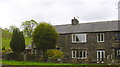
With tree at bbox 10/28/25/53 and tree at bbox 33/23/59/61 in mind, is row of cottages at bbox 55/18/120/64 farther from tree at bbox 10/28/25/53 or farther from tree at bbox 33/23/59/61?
tree at bbox 10/28/25/53

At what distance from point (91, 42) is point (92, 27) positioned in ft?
10.7

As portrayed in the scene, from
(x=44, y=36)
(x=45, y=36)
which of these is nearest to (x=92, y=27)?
(x=45, y=36)

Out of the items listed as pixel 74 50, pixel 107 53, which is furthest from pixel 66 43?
pixel 107 53

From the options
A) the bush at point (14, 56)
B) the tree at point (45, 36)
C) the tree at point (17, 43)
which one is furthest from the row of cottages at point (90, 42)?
the tree at point (17, 43)

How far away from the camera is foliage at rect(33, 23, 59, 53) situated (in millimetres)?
35500

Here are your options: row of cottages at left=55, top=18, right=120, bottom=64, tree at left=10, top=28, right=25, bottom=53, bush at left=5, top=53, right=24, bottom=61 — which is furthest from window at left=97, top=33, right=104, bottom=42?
bush at left=5, top=53, right=24, bottom=61

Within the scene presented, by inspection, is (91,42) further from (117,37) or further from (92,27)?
(117,37)

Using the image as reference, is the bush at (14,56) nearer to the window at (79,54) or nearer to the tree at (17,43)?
the tree at (17,43)

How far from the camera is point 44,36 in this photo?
35656mm

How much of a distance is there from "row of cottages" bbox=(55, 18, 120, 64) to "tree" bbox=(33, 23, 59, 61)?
13.6 feet

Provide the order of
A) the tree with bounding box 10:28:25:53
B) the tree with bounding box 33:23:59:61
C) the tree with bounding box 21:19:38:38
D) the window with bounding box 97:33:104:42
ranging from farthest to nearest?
the tree with bounding box 21:19:38:38 < the window with bounding box 97:33:104:42 < the tree with bounding box 10:28:25:53 < the tree with bounding box 33:23:59:61

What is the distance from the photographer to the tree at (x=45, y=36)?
35500 millimetres

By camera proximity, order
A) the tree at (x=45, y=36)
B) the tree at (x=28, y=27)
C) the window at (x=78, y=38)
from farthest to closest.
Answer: the tree at (x=28, y=27) → the window at (x=78, y=38) → the tree at (x=45, y=36)

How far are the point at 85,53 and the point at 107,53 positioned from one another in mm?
4148
